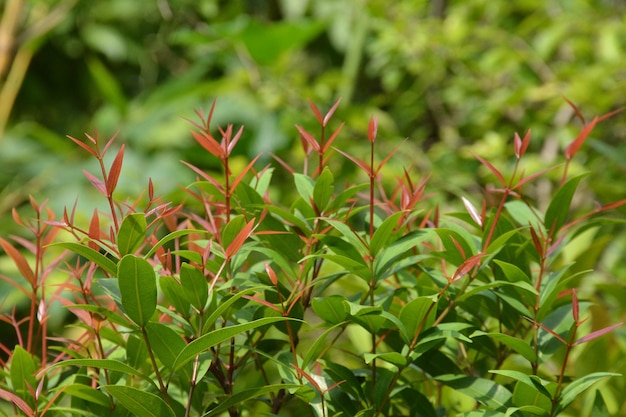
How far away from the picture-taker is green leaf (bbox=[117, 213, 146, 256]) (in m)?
0.34

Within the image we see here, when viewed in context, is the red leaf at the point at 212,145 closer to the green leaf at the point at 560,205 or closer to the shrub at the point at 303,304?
the shrub at the point at 303,304

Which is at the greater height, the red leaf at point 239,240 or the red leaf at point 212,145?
the red leaf at point 212,145

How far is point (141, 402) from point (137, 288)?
5cm

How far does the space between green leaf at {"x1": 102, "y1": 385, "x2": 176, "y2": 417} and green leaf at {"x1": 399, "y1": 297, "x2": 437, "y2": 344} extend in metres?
0.12

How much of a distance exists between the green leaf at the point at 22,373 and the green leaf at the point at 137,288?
0.10 meters

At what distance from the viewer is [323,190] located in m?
0.39

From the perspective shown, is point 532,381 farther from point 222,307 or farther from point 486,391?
point 222,307

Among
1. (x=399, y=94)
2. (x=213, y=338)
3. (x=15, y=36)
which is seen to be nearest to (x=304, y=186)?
(x=213, y=338)

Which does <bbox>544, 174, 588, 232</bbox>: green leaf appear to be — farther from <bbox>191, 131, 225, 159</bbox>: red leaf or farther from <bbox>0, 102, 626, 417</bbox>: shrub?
<bbox>191, 131, 225, 159</bbox>: red leaf

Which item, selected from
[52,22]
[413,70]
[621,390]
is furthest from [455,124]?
[621,390]

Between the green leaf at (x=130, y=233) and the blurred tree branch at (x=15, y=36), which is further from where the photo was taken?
the blurred tree branch at (x=15, y=36)

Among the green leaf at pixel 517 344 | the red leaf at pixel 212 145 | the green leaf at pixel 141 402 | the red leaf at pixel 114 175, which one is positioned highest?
the red leaf at pixel 212 145

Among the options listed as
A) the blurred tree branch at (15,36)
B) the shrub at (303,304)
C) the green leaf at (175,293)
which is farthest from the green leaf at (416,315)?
the blurred tree branch at (15,36)

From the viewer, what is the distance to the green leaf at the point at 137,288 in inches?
12.5
